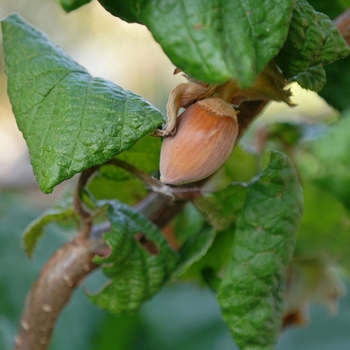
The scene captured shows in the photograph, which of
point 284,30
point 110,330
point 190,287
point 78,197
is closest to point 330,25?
point 284,30

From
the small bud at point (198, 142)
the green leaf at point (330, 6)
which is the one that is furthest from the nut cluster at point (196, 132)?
the green leaf at point (330, 6)

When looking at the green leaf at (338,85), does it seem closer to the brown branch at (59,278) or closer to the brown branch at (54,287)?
the brown branch at (59,278)

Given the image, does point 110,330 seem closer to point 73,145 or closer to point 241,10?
point 73,145

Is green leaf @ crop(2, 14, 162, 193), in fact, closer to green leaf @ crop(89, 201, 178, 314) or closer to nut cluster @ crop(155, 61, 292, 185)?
nut cluster @ crop(155, 61, 292, 185)

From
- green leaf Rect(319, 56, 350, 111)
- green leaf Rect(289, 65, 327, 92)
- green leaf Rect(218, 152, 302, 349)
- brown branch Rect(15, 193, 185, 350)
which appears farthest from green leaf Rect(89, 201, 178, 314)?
green leaf Rect(319, 56, 350, 111)

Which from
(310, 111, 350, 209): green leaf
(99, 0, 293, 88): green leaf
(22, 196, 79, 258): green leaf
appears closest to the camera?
(99, 0, 293, 88): green leaf

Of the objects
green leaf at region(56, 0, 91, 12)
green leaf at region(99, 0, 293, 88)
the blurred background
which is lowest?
the blurred background

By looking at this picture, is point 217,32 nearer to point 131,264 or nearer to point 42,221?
point 131,264
